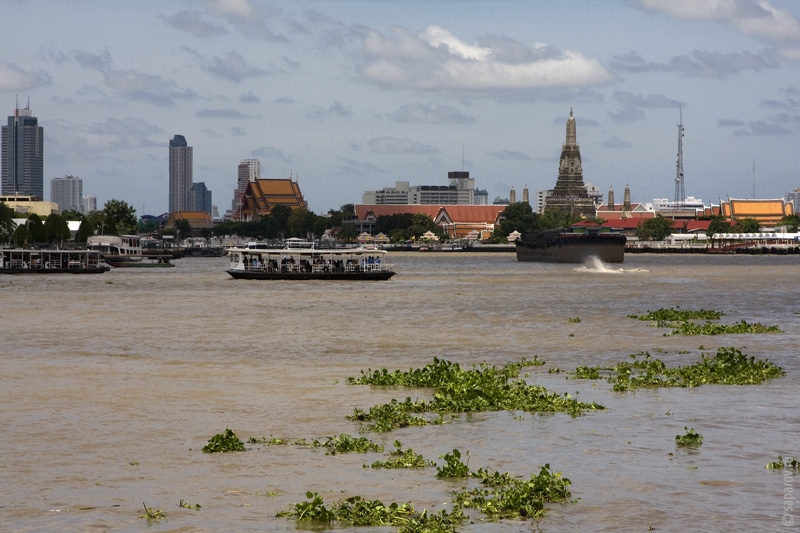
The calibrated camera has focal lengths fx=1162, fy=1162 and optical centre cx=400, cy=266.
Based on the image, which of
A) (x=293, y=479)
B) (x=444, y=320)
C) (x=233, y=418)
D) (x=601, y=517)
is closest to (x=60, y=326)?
(x=444, y=320)

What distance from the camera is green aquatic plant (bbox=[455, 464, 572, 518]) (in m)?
13.2

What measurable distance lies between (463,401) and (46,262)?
88524 millimetres

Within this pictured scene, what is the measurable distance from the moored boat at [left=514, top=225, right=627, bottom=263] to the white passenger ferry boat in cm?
6083

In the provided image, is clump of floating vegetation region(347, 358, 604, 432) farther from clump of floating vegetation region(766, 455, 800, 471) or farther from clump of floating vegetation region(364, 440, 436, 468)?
clump of floating vegetation region(766, 455, 800, 471)

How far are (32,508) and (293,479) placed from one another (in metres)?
3.26

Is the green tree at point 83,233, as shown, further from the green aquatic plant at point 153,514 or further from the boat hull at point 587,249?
the green aquatic plant at point 153,514

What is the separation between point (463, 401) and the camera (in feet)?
67.4

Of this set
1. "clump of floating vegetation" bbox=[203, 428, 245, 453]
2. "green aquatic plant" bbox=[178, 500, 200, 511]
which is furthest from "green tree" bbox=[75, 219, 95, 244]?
"green aquatic plant" bbox=[178, 500, 200, 511]

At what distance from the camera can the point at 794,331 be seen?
37156 millimetres

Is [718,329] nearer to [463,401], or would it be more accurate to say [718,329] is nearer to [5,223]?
[463,401]

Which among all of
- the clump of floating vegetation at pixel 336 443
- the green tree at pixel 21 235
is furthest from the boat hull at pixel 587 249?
the clump of floating vegetation at pixel 336 443

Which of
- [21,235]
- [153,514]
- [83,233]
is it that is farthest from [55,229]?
[153,514]

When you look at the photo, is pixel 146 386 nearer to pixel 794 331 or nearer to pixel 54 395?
pixel 54 395

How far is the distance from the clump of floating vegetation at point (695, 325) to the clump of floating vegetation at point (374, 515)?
23.8 meters
